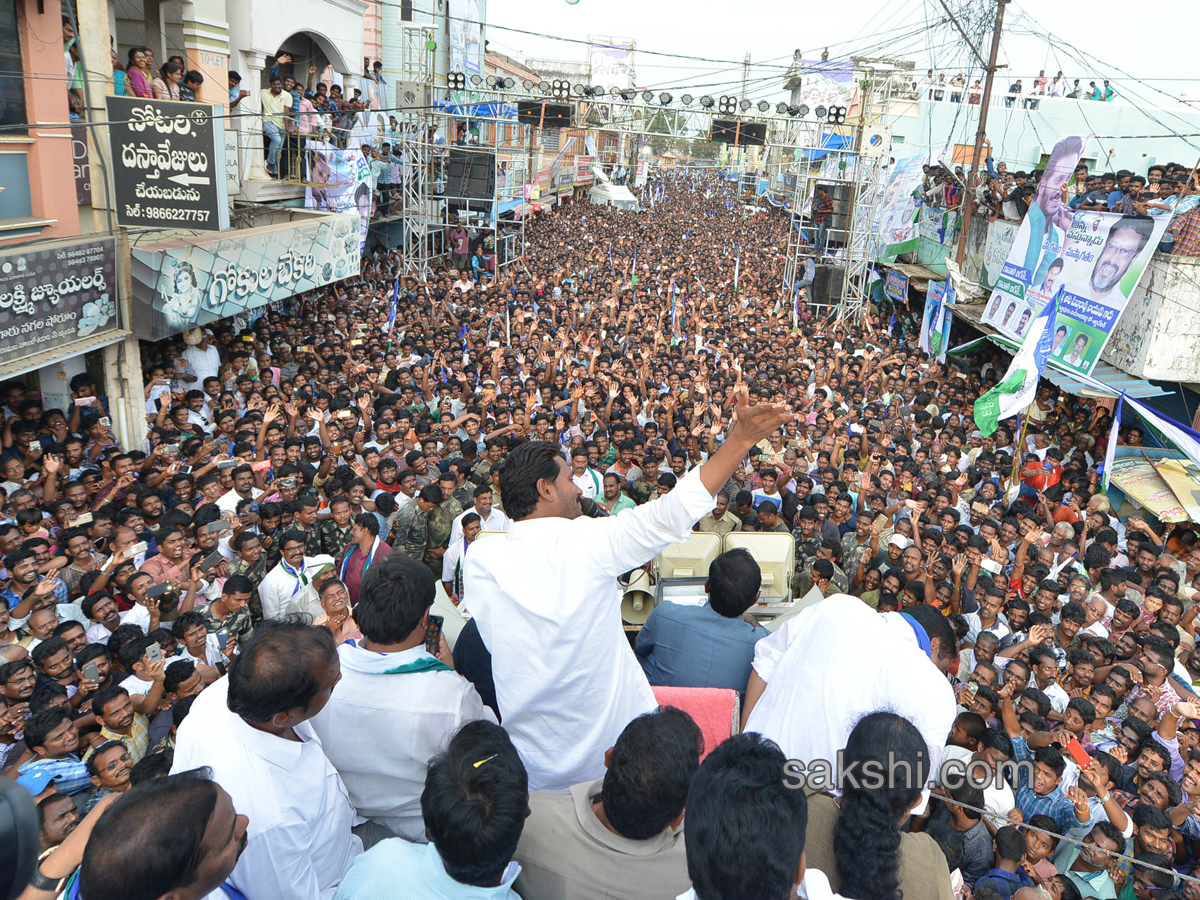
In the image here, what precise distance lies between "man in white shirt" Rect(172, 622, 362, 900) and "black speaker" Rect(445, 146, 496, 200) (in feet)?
63.2

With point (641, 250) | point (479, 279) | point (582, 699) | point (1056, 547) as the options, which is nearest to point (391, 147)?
point (479, 279)

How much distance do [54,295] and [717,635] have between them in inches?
272

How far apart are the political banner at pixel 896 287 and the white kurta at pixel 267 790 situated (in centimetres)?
1792

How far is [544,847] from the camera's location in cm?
200

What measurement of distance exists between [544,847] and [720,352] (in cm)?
1170

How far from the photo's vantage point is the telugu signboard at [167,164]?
24.7ft

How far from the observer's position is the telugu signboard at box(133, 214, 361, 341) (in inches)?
325

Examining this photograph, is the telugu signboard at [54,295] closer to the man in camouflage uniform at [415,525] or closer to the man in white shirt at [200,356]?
the man in white shirt at [200,356]

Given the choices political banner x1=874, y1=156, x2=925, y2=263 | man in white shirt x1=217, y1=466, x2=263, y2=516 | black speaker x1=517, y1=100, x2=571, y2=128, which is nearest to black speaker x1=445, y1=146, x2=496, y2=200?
black speaker x1=517, y1=100, x2=571, y2=128

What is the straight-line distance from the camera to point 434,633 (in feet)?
13.3

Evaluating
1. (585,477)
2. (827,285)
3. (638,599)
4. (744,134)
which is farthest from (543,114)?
(638,599)

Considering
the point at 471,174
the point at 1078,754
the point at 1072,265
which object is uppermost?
the point at 471,174

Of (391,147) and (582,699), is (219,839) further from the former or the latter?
(391,147)

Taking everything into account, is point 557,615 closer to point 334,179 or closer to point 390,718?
point 390,718
